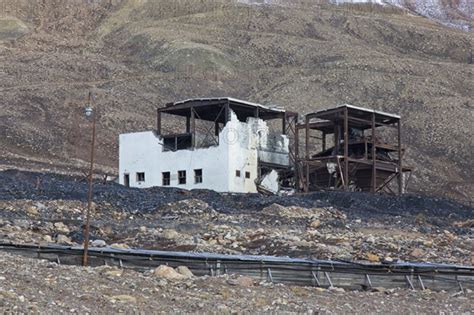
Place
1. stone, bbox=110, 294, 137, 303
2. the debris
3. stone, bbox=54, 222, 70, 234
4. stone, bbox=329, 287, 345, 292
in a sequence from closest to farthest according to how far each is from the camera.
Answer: stone, bbox=110, 294, 137, 303, stone, bbox=329, 287, 345, 292, the debris, stone, bbox=54, 222, 70, 234

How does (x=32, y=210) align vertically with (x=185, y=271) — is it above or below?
above

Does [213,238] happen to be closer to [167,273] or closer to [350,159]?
[167,273]

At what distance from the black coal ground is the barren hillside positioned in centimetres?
1989

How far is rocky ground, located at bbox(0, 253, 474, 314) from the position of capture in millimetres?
16734

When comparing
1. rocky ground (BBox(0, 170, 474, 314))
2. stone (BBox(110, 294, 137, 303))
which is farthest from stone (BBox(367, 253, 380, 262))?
stone (BBox(110, 294, 137, 303))

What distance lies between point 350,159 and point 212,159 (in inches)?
282

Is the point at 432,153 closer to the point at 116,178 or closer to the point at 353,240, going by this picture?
the point at 116,178

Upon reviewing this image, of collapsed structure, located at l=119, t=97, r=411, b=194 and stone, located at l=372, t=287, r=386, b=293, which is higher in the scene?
collapsed structure, located at l=119, t=97, r=411, b=194

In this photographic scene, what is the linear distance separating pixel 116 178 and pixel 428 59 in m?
60.6

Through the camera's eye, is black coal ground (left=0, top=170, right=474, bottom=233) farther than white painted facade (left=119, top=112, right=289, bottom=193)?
No

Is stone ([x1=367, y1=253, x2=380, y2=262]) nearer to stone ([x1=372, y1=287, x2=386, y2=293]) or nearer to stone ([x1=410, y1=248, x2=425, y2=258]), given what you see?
stone ([x1=410, y1=248, x2=425, y2=258])

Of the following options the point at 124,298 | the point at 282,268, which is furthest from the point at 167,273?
the point at 124,298

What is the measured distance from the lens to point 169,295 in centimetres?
1839

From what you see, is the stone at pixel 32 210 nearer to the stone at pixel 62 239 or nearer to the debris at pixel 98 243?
the stone at pixel 62 239
